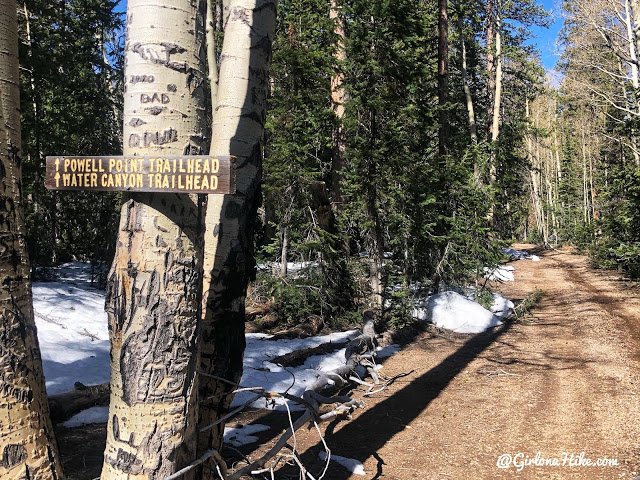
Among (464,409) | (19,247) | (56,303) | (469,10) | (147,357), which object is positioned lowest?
(464,409)

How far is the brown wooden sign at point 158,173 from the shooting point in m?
2.06

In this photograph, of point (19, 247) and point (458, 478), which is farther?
point (458, 478)

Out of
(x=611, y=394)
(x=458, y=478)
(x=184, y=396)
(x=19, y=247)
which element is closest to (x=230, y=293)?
(x=184, y=396)

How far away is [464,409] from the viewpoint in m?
6.48

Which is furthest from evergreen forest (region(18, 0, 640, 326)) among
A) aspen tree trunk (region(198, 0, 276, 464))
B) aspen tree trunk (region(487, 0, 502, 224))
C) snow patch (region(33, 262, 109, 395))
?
aspen tree trunk (region(198, 0, 276, 464))

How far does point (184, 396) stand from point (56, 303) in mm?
8193

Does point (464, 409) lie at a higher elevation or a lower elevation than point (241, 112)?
lower

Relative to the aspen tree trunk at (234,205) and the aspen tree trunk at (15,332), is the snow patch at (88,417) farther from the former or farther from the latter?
the aspen tree trunk at (15,332)

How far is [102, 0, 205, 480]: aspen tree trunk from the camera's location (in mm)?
2174

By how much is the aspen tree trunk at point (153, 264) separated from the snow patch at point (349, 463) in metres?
2.89

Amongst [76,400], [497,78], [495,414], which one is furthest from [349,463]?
[497,78]

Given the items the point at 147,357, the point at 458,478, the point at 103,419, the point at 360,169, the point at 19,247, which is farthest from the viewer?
the point at 360,169

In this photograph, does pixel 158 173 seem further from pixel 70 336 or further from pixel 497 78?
pixel 497 78

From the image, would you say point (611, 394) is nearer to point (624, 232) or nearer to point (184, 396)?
point (184, 396)
